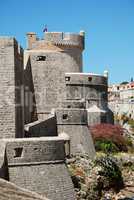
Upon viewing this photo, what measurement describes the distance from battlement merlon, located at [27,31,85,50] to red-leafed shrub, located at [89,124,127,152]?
5637mm

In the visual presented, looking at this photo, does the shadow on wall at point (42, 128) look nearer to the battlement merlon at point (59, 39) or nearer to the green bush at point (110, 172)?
the green bush at point (110, 172)

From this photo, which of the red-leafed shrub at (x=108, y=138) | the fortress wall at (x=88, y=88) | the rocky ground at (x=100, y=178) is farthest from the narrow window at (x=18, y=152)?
the fortress wall at (x=88, y=88)

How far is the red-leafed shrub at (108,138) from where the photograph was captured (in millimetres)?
31031

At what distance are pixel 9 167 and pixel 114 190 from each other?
1002 cm

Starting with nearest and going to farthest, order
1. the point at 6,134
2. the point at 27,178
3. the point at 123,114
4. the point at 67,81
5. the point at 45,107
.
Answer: the point at 27,178, the point at 6,134, the point at 45,107, the point at 67,81, the point at 123,114

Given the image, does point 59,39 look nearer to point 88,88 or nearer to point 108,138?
point 88,88

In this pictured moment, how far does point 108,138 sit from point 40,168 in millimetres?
14656

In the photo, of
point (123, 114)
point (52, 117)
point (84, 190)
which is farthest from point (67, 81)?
point (123, 114)

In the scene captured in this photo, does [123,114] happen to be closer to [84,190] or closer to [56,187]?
[84,190]

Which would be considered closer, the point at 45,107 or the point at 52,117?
the point at 52,117

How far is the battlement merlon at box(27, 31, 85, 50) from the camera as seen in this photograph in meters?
31.8

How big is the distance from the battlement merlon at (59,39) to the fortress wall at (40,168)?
14.5 metres

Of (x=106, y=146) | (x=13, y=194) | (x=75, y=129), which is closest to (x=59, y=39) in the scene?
(x=106, y=146)

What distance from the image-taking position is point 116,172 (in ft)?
87.6
